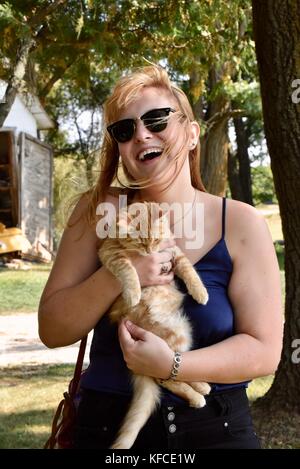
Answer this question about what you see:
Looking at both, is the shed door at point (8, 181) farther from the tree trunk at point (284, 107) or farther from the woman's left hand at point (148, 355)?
the woman's left hand at point (148, 355)

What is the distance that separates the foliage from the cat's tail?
1148 inches

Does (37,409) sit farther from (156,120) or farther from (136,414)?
(156,120)

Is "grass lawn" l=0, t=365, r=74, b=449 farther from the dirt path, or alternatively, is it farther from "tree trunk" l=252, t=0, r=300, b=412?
"tree trunk" l=252, t=0, r=300, b=412

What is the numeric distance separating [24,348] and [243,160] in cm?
1707

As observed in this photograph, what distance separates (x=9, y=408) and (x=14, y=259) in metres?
9.55

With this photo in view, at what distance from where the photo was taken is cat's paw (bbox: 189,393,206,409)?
6.45 feet

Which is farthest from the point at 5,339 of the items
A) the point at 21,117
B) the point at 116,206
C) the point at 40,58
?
the point at 21,117

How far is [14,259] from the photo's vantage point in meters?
15.7

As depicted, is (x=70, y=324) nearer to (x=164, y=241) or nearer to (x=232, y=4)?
(x=164, y=241)

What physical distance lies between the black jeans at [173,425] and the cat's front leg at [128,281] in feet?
0.98

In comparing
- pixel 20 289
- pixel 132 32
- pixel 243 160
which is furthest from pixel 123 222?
pixel 243 160

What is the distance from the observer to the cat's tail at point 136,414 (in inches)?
76.2

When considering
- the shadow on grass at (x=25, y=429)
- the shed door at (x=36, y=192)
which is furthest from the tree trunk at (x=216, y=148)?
the shadow on grass at (x=25, y=429)

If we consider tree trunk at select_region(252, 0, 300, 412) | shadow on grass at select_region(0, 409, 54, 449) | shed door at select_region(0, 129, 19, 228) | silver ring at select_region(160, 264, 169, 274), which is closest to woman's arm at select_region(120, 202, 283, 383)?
silver ring at select_region(160, 264, 169, 274)
